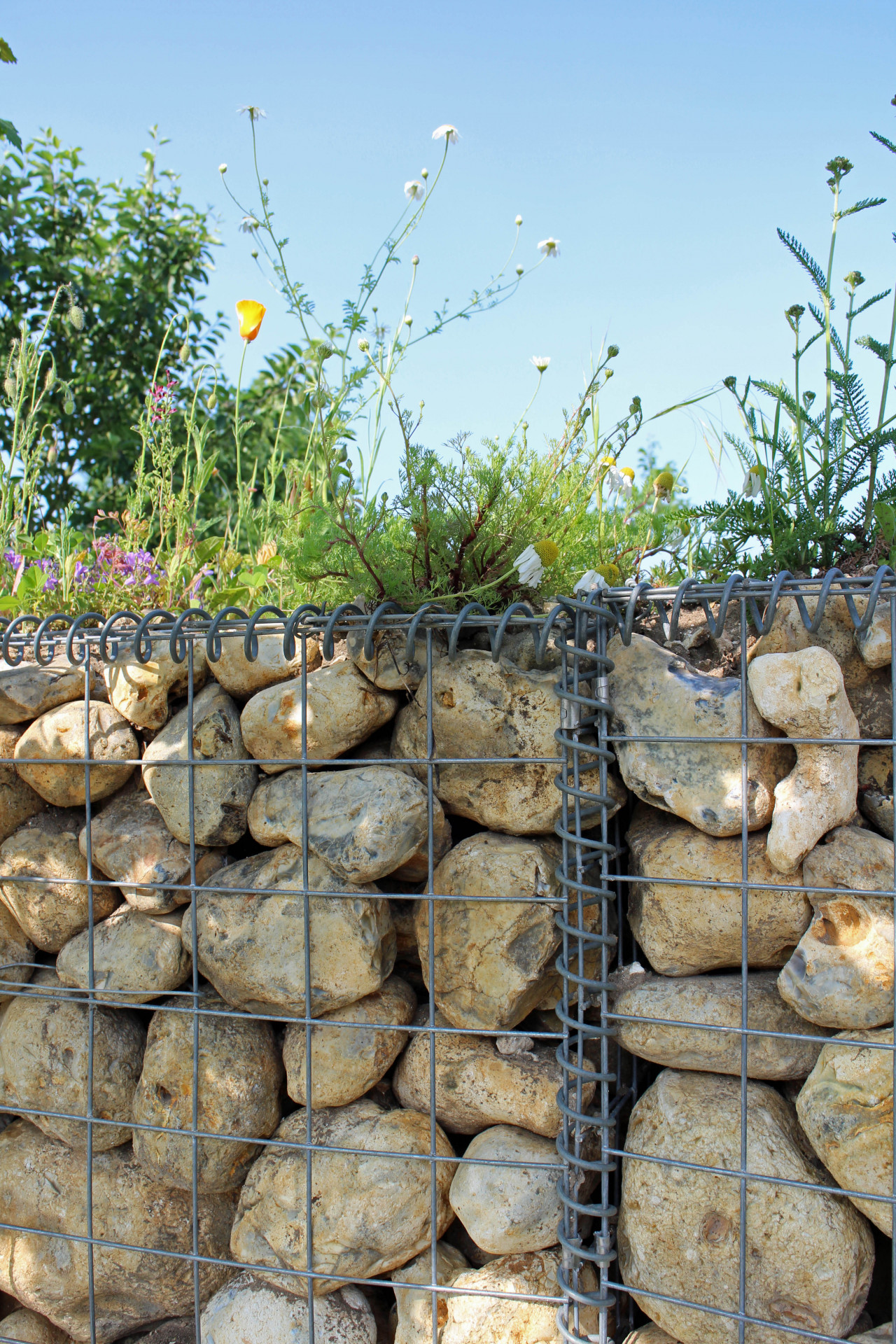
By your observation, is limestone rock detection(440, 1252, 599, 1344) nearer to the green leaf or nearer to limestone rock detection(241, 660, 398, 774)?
limestone rock detection(241, 660, 398, 774)

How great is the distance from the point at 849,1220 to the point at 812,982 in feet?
1.34

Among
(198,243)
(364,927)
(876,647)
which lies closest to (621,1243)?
(364,927)

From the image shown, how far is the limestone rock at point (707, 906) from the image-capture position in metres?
1.58

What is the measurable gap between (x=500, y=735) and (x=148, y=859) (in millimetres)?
828

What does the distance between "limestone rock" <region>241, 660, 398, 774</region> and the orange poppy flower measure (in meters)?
1.40

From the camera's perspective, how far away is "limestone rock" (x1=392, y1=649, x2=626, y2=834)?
5.64 ft

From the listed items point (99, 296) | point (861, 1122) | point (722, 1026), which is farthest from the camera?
point (99, 296)

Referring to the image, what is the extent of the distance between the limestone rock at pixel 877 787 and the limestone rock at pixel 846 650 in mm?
37

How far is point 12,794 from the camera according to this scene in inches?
84.2

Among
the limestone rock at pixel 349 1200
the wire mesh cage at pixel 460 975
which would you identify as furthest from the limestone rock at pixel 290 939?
the limestone rock at pixel 349 1200

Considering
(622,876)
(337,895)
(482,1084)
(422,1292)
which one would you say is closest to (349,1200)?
(422,1292)

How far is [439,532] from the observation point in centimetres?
179

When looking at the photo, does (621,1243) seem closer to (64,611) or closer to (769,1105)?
(769,1105)

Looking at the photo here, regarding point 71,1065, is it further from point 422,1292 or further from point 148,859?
point 422,1292
